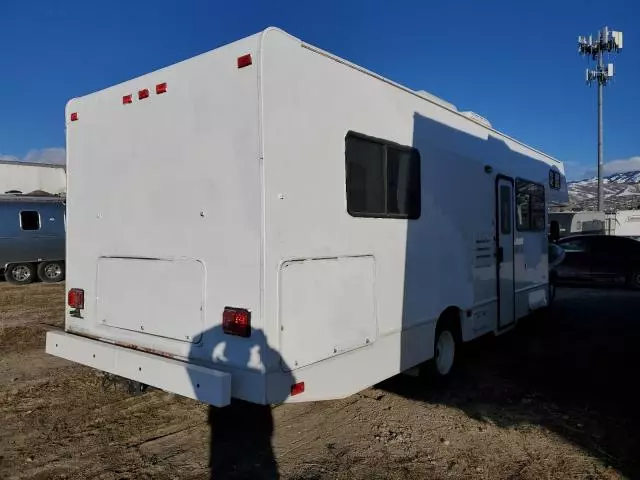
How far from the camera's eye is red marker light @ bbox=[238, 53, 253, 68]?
3342mm

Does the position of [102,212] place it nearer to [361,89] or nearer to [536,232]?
[361,89]

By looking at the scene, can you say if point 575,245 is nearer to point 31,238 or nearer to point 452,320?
point 452,320

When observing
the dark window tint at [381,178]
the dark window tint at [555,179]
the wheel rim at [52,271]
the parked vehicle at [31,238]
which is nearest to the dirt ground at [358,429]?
the dark window tint at [381,178]

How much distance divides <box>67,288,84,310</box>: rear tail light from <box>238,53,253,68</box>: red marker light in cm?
258

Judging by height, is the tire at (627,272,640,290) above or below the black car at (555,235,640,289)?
below

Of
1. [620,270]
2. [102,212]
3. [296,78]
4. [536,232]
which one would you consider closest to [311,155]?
[296,78]

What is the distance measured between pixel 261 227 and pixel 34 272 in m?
14.9

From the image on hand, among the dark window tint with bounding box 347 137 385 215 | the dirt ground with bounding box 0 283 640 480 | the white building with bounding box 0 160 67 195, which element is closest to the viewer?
the dirt ground with bounding box 0 283 640 480

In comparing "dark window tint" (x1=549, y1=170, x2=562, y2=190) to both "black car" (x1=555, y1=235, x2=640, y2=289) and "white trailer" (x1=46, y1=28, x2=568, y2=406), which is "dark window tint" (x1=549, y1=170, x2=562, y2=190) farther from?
"black car" (x1=555, y1=235, x2=640, y2=289)

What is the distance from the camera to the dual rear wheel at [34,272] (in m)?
14.9

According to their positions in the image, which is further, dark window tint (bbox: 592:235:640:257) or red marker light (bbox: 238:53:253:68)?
dark window tint (bbox: 592:235:640:257)

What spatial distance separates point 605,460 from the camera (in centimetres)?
375

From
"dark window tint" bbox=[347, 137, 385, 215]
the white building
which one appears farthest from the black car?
the white building

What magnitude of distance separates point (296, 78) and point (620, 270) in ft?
43.2
